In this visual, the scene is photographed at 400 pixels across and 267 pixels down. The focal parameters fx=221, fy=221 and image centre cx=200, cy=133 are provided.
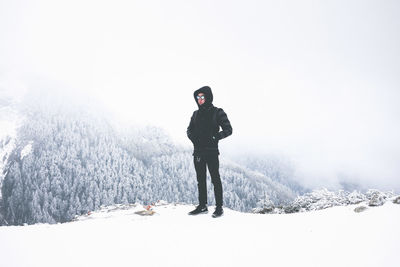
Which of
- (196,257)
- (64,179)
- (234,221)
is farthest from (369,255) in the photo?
(64,179)

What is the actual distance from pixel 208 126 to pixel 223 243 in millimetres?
3200

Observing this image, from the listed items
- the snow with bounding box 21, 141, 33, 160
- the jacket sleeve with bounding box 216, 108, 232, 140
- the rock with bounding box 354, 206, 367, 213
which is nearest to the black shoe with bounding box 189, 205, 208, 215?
the jacket sleeve with bounding box 216, 108, 232, 140

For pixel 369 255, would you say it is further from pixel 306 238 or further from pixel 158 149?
pixel 158 149

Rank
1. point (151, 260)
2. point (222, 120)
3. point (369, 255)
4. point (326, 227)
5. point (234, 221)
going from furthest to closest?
point (222, 120), point (234, 221), point (326, 227), point (151, 260), point (369, 255)

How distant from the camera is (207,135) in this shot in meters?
6.11

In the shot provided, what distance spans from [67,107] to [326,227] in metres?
217

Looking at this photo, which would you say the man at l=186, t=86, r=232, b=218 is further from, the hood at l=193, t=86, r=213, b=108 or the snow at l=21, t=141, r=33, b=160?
the snow at l=21, t=141, r=33, b=160

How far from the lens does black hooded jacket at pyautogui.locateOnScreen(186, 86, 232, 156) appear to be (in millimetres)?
6027

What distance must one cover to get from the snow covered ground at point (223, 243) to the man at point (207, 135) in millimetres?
1551

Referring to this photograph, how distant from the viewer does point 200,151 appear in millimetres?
6227

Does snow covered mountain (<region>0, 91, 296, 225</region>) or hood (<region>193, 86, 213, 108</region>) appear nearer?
hood (<region>193, 86, 213, 108</region>)

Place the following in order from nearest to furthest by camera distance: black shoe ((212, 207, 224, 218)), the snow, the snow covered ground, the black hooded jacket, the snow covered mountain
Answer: the snow covered ground < black shoe ((212, 207, 224, 218)) < the black hooded jacket < the snow covered mountain < the snow

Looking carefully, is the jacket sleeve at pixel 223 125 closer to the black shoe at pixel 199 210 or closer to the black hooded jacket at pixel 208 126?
the black hooded jacket at pixel 208 126

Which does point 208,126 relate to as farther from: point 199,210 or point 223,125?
point 199,210
